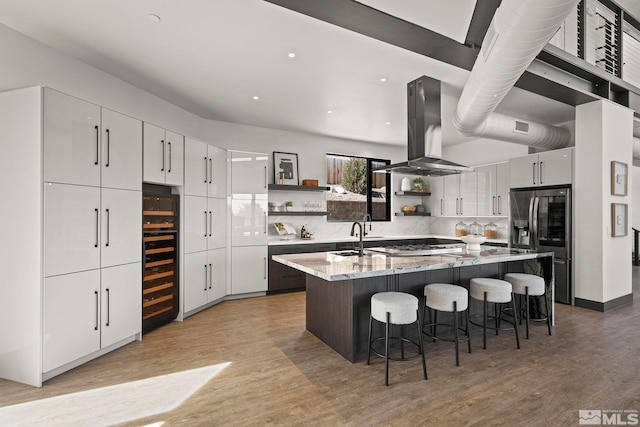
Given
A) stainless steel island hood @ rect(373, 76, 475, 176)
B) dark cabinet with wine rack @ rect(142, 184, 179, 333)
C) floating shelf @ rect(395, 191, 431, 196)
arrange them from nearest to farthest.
A: dark cabinet with wine rack @ rect(142, 184, 179, 333), stainless steel island hood @ rect(373, 76, 475, 176), floating shelf @ rect(395, 191, 431, 196)

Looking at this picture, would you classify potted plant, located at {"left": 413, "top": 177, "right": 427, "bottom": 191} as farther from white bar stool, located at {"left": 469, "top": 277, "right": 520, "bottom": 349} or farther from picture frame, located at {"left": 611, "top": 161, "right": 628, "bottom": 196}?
white bar stool, located at {"left": 469, "top": 277, "right": 520, "bottom": 349}

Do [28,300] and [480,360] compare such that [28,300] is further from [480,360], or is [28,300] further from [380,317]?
[480,360]

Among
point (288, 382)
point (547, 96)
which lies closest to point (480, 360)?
point (288, 382)

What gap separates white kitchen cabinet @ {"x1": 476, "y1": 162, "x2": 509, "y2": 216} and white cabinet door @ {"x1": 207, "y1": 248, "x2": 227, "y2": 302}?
4820 mm

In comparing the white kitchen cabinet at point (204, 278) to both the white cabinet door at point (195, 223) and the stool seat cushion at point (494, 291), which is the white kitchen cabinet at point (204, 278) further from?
the stool seat cushion at point (494, 291)

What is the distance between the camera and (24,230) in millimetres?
2557

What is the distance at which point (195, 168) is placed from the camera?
432 centimetres

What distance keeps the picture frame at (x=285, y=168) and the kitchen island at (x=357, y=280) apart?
270cm

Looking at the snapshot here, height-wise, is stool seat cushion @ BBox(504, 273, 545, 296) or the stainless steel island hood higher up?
the stainless steel island hood

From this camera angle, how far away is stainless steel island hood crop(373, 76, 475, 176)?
3746 millimetres

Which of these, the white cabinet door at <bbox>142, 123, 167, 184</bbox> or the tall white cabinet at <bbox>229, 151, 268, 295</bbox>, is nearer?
the white cabinet door at <bbox>142, 123, 167, 184</bbox>

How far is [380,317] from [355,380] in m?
0.52

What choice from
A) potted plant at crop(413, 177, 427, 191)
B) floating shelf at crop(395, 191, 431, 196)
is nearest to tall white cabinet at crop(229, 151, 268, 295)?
floating shelf at crop(395, 191, 431, 196)

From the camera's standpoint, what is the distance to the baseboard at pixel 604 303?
430cm
